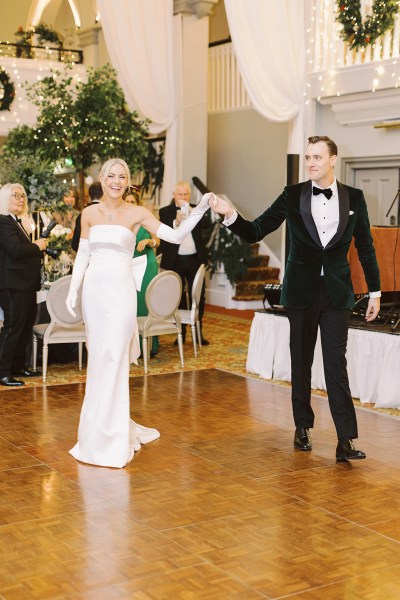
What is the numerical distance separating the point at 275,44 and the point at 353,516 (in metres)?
6.84

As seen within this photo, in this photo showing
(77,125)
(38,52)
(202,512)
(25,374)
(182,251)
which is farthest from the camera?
(38,52)

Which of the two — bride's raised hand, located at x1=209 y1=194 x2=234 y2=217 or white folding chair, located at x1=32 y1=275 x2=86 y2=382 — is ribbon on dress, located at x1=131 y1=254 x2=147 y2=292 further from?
white folding chair, located at x1=32 y1=275 x2=86 y2=382

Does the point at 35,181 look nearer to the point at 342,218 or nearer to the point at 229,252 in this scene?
the point at 229,252

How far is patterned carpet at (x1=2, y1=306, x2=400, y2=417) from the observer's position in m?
7.45

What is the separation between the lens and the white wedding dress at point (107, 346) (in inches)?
195

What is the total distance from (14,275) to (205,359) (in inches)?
87.5

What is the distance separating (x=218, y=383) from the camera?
7305 millimetres

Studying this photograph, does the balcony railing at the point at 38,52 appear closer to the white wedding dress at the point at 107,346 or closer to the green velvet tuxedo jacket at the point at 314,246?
the white wedding dress at the point at 107,346

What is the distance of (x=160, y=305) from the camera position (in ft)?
24.9

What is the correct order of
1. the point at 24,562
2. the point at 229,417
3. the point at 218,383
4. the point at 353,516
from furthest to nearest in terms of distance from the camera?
the point at 218,383 → the point at 229,417 → the point at 353,516 → the point at 24,562

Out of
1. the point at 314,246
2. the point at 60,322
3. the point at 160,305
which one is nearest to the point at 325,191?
the point at 314,246

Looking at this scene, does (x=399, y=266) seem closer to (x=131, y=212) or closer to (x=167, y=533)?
(x=131, y=212)

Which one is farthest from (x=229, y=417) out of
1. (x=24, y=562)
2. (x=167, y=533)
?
(x=24, y=562)

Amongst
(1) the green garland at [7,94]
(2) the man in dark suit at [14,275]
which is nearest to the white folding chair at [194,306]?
(2) the man in dark suit at [14,275]
